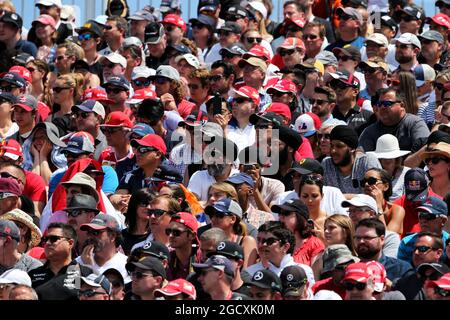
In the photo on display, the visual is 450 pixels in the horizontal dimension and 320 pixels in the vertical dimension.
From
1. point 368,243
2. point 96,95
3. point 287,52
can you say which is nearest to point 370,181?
point 368,243

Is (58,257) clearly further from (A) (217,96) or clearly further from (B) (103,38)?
(B) (103,38)

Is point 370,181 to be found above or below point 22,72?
above

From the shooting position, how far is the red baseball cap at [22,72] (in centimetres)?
2140

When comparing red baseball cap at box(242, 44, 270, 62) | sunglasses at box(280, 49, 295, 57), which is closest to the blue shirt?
red baseball cap at box(242, 44, 270, 62)

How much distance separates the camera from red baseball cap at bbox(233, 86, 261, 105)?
64.3 feet

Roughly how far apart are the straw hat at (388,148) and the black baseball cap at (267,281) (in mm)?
Answer: 3502

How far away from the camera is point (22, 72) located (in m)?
21.5

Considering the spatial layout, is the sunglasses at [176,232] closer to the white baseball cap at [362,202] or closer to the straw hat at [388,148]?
the white baseball cap at [362,202]

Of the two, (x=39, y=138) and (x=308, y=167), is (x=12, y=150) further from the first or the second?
(x=308, y=167)

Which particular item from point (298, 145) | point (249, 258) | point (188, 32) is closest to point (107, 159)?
point (298, 145)

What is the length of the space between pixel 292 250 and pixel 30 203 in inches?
122

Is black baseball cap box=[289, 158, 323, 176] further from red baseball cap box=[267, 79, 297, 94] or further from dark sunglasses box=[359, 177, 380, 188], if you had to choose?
red baseball cap box=[267, 79, 297, 94]

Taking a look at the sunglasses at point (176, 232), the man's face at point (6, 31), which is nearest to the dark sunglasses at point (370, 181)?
the sunglasses at point (176, 232)

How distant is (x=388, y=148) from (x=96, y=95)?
3.92 m
